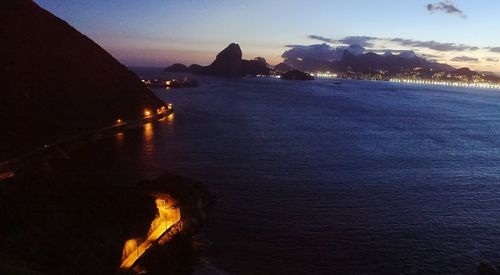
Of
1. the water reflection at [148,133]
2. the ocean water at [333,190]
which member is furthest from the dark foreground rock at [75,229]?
the water reflection at [148,133]

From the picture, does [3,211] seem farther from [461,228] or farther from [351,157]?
[351,157]

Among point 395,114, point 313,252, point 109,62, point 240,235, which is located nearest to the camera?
point 313,252

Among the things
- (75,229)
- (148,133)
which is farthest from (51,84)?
(75,229)

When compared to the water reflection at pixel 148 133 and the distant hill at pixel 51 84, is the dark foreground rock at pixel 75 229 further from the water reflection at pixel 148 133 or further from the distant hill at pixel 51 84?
the water reflection at pixel 148 133

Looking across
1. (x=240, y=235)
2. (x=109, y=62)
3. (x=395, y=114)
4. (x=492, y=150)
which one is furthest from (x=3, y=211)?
(x=395, y=114)

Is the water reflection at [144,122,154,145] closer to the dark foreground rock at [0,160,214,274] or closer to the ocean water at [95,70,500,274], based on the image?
the ocean water at [95,70,500,274]

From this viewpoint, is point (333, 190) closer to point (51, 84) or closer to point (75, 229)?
point (75, 229)
